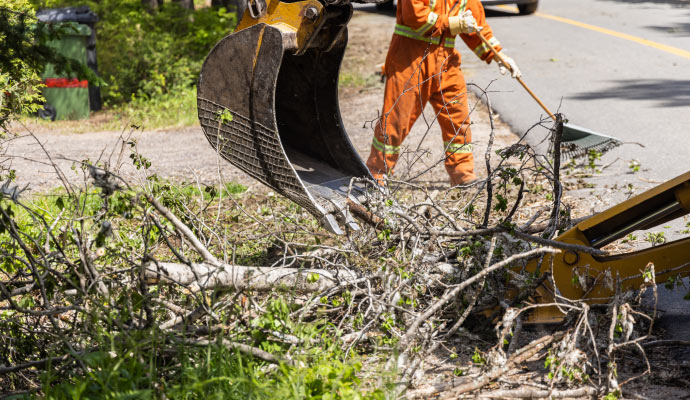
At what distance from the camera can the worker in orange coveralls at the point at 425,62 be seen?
5766mm

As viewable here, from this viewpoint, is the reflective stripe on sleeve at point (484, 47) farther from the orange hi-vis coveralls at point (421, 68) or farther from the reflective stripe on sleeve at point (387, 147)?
the reflective stripe on sleeve at point (387, 147)

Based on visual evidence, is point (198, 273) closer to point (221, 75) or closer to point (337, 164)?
point (221, 75)

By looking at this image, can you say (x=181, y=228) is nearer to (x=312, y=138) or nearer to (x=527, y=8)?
(x=312, y=138)

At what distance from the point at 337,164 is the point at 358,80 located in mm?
6867

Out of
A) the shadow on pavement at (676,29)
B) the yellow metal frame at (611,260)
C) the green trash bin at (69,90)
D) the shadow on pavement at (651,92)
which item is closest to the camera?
the yellow metal frame at (611,260)

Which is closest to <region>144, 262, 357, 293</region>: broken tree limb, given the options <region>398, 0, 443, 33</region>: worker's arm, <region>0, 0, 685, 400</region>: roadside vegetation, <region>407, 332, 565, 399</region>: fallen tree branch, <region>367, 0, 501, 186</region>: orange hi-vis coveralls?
<region>0, 0, 685, 400</region>: roadside vegetation

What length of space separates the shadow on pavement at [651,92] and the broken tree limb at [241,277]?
6136mm

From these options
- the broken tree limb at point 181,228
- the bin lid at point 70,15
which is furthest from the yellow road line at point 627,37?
the broken tree limb at point 181,228

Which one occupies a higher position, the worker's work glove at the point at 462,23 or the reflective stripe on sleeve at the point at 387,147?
the worker's work glove at the point at 462,23

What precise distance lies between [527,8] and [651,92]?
28.0ft

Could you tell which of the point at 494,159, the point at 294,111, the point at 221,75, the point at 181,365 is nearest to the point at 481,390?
the point at 181,365

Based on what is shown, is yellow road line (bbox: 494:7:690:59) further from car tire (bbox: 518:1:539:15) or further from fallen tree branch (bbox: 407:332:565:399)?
fallen tree branch (bbox: 407:332:565:399)

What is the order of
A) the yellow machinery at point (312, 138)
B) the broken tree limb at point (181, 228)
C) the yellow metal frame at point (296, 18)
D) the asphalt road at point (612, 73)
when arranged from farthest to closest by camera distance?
the asphalt road at point (612, 73), the yellow metal frame at point (296, 18), the yellow machinery at point (312, 138), the broken tree limb at point (181, 228)

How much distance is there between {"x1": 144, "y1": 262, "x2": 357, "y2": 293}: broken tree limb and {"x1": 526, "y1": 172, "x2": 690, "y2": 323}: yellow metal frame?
0.96 metres
